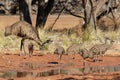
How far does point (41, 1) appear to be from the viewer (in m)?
24.2

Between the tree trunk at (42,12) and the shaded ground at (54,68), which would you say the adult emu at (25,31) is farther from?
the tree trunk at (42,12)

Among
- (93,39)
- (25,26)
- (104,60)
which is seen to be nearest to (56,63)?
(104,60)

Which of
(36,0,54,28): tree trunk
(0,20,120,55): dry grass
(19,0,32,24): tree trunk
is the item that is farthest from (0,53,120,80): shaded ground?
(36,0,54,28): tree trunk

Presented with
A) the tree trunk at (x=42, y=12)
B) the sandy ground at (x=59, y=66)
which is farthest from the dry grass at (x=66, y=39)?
the tree trunk at (x=42, y=12)

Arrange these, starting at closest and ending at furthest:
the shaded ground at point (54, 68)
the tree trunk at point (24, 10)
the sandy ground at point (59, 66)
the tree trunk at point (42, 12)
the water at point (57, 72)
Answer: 1. the sandy ground at point (59, 66)
2. the shaded ground at point (54, 68)
3. the water at point (57, 72)
4. the tree trunk at point (24, 10)
5. the tree trunk at point (42, 12)

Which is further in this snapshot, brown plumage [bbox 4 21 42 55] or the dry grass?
the dry grass

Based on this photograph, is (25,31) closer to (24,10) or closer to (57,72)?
(57,72)

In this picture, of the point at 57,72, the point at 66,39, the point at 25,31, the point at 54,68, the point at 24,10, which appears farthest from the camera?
the point at 24,10

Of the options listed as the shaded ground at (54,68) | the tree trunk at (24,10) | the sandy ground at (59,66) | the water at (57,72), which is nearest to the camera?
the sandy ground at (59,66)

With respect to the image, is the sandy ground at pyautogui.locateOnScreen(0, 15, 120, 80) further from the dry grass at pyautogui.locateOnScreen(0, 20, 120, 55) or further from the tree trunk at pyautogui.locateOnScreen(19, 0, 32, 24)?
the tree trunk at pyautogui.locateOnScreen(19, 0, 32, 24)

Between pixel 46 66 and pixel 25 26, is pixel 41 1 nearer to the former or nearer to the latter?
pixel 25 26

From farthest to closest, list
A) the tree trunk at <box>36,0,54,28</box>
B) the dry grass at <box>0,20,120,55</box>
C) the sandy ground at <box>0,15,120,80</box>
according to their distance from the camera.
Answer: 1. the tree trunk at <box>36,0,54,28</box>
2. the dry grass at <box>0,20,120,55</box>
3. the sandy ground at <box>0,15,120,80</box>

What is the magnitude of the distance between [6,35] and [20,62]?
4189mm

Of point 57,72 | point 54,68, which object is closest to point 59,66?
point 54,68
